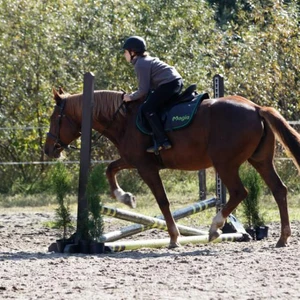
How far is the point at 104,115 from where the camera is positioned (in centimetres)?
1047

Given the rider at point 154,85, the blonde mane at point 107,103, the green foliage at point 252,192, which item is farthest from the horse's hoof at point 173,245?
the blonde mane at point 107,103

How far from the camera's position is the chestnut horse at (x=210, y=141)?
9.73m

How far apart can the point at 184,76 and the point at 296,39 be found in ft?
10.1

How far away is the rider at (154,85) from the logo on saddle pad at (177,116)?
0.09 metres

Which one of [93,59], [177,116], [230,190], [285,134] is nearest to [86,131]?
[177,116]

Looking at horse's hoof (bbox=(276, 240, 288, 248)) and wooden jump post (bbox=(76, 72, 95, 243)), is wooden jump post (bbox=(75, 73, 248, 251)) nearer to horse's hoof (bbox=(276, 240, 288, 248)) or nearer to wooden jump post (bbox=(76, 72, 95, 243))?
wooden jump post (bbox=(76, 72, 95, 243))

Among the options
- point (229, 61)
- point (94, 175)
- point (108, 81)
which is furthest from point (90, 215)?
point (229, 61)

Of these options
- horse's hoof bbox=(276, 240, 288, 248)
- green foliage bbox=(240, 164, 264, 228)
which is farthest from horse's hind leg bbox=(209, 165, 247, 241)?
green foliage bbox=(240, 164, 264, 228)

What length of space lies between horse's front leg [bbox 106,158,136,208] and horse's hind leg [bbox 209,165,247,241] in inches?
41.0

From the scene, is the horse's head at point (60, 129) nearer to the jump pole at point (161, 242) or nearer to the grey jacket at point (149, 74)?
the grey jacket at point (149, 74)

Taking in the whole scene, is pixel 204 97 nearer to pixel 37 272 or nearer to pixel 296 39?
pixel 37 272

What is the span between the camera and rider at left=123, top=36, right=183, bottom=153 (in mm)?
9953

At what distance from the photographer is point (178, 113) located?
9.98 m

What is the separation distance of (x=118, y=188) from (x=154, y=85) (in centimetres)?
126
